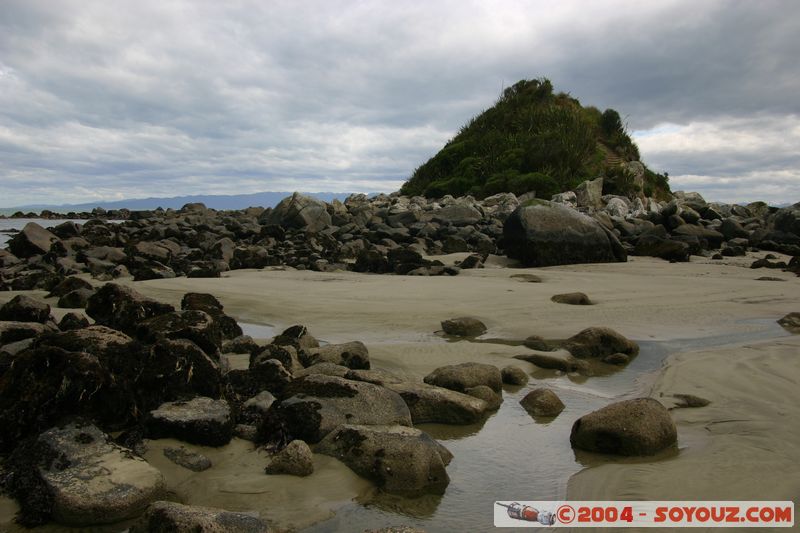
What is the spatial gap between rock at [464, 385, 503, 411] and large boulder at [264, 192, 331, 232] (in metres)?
15.9

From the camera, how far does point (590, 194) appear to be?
23891 mm

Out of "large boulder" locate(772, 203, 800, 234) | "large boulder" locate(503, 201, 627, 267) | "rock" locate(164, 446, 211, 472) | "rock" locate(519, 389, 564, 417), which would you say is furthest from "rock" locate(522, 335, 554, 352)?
"large boulder" locate(772, 203, 800, 234)

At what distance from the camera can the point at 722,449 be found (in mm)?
3643

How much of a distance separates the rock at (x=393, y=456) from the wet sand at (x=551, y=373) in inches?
3.4

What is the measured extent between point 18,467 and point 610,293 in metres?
7.79

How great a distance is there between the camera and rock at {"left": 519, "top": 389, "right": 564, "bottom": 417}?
4402 mm

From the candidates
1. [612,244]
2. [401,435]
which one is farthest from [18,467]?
[612,244]

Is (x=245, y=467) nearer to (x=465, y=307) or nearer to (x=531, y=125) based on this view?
(x=465, y=307)

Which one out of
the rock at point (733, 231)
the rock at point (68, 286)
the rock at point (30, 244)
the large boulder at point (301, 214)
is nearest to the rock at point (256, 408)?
the rock at point (68, 286)

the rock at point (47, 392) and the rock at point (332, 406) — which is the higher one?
the rock at point (47, 392)

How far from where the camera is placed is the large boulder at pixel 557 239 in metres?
12.5

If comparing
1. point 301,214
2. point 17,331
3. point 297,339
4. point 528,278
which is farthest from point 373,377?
point 301,214

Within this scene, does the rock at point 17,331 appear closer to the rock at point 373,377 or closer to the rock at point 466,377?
the rock at point 373,377

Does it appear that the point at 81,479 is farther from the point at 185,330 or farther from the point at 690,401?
the point at 690,401
